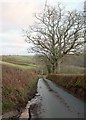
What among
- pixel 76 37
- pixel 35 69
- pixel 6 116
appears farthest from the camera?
pixel 35 69

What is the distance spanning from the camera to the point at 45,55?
45.8 metres

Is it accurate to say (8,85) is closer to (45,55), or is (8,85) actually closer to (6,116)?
(6,116)

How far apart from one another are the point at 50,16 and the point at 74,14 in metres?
4.16

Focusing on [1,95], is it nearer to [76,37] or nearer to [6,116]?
[6,116]

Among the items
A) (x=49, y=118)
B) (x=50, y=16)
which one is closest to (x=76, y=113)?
(x=49, y=118)

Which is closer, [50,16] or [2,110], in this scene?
[2,110]

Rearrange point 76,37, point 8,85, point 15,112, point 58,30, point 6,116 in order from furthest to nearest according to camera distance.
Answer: point 58,30 → point 76,37 → point 8,85 → point 15,112 → point 6,116

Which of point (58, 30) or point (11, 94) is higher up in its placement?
point (58, 30)

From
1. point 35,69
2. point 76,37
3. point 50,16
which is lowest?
point 35,69

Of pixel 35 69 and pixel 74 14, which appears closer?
pixel 74 14

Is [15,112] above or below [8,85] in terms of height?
below

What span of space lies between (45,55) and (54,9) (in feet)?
27.7

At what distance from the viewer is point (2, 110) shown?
14.6 meters

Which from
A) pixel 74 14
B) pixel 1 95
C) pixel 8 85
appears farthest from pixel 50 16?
pixel 1 95
